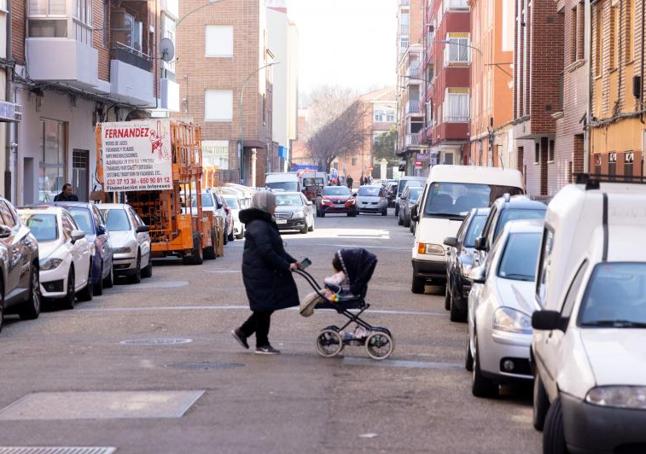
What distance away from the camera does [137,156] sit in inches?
1140

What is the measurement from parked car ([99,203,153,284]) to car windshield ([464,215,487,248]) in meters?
7.69

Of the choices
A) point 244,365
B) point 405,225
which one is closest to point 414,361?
point 244,365

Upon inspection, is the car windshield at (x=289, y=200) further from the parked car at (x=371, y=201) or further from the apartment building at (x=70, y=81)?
the parked car at (x=371, y=201)

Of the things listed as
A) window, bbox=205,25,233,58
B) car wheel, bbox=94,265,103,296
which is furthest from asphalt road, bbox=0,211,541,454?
window, bbox=205,25,233,58

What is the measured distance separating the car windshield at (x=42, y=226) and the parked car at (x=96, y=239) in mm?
1213

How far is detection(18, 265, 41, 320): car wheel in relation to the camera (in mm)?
17953

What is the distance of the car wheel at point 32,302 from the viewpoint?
17953mm

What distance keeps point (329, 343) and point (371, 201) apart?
2132 inches

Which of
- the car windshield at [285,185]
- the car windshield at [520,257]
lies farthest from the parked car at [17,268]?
the car windshield at [285,185]

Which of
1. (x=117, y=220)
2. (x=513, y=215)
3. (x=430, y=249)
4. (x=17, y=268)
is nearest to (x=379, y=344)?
(x=513, y=215)

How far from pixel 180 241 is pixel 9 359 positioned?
15.9 metres

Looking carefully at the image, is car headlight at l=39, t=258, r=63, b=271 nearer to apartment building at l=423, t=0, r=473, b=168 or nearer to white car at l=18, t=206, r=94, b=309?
white car at l=18, t=206, r=94, b=309

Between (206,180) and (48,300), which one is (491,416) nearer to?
(48,300)

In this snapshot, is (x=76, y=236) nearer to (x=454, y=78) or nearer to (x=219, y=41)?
(x=454, y=78)
